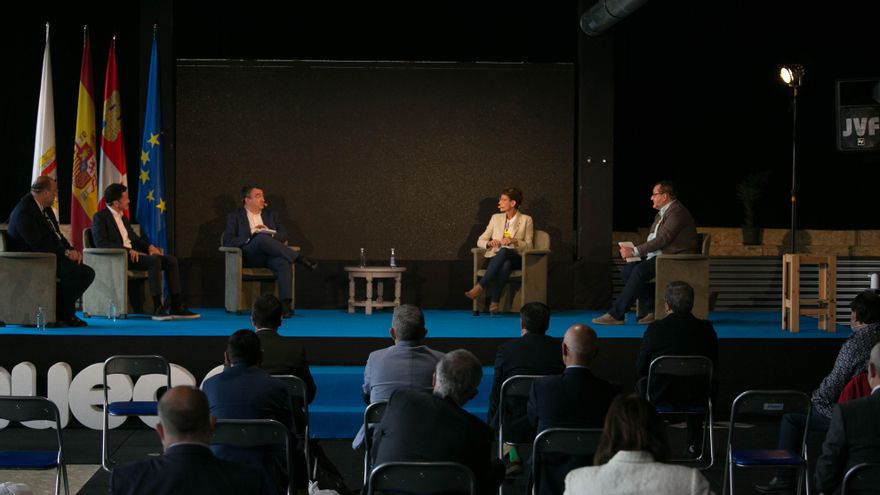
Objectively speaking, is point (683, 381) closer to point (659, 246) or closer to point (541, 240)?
point (659, 246)

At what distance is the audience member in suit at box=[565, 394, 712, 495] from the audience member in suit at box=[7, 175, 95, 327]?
584 centimetres

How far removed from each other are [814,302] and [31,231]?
19.1ft

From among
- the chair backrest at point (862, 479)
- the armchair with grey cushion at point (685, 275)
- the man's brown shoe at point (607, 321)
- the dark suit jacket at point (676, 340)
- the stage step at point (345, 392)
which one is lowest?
the stage step at point (345, 392)

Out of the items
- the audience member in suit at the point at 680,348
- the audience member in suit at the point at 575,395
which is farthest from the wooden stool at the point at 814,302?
the audience member in suit at the point at 575,395

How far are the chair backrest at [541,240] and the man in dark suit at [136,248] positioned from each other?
2.97 m

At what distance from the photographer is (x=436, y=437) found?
3598 mm

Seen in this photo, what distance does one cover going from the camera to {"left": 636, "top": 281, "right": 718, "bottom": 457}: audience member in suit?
561 cm

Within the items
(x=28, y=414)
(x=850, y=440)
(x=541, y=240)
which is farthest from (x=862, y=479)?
(x=541, y=240)

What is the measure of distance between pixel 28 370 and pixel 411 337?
3.32 meters

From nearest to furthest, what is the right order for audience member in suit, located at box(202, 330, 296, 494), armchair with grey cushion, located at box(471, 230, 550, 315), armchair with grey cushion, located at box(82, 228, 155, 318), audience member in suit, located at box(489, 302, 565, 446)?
audience member in suit, located at box(202, 330, 296, 494) < audience member in suit, located at box(489, 302, 565, 446) < armchair with grey cushion, located at box(82, 228, 155, 318) < armchair with grey cushion, located at box(471, 230, 550, 315)

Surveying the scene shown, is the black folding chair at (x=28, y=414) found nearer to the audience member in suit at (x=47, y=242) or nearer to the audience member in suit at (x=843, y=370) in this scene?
the audience member in suit at (x=843, y=370)

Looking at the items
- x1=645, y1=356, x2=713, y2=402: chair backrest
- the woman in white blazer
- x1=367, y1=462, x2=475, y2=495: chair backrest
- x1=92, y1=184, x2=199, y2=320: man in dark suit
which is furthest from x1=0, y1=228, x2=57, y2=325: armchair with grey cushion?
x1=367, y1=462, x2=475, y2=495: chair backrest

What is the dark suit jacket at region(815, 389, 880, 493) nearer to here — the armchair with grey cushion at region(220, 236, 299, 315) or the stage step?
the stage step

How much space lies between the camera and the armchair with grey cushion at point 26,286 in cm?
788
